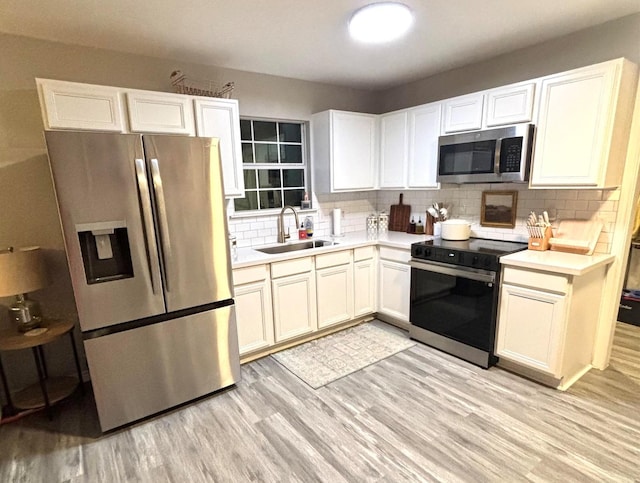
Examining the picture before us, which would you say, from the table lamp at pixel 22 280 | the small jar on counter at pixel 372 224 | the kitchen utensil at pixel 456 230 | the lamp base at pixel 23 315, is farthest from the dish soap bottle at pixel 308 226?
the lamp base at pixel 23 315

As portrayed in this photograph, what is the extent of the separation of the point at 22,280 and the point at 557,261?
351 cm

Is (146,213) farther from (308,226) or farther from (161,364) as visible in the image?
(308,226)

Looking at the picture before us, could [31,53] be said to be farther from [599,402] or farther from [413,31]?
[599,402]

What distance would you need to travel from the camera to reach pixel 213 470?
1883mm

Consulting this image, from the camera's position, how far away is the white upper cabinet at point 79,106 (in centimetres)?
216

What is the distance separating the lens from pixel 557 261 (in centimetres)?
238

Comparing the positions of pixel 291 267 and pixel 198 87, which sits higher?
pixel 198 87

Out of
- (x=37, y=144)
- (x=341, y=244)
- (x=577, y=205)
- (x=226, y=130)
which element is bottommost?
(x=341, y=244)

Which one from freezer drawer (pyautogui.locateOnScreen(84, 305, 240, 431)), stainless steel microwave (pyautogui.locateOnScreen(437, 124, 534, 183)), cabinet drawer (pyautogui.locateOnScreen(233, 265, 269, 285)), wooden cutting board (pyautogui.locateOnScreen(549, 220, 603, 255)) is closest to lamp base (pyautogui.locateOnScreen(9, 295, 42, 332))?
freezer drawer (pyautogui.locateOnScreen(84, 305, 240, 431))

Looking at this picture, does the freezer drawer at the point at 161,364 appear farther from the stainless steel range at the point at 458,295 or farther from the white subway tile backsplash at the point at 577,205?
the white subway tile backsplash at the point at 577,205

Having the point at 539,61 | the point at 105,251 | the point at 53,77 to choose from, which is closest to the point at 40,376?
the point at 105,251

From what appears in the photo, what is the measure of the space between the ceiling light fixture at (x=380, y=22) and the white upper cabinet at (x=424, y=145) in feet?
3.22

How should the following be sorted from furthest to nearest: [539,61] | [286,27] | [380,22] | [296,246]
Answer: [296,246] → [539,61] → [286,27] → [380,22]

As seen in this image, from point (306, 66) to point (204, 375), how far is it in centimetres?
278
